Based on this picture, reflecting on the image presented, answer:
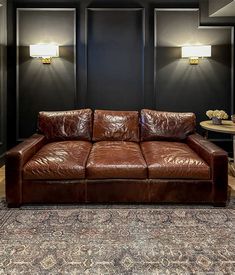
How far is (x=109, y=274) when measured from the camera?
1954 millimetres

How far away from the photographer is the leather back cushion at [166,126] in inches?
156

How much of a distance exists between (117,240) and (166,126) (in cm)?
194

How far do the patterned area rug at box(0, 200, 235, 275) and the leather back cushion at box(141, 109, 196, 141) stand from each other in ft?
3.75

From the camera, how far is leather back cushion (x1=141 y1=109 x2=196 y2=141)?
13.0ft

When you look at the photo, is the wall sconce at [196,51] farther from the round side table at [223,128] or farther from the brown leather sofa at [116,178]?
the brown leather sofa at [116,178]

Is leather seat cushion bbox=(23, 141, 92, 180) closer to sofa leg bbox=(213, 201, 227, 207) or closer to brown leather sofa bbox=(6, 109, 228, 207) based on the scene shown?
brown leather sofa bbox=(6, 109, 228, 207)

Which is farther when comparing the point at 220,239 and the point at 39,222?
the point at 39,222

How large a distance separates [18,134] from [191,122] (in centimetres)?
252

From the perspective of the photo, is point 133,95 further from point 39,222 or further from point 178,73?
point 39,222

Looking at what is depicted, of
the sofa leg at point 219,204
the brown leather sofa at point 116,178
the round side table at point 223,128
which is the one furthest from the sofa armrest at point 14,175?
the round side table at point 223,128

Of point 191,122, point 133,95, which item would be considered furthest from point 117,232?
point 133,95

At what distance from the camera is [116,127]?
401cm

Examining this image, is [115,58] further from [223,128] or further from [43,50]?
[223,128]

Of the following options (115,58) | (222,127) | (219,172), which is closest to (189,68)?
(115,58)
